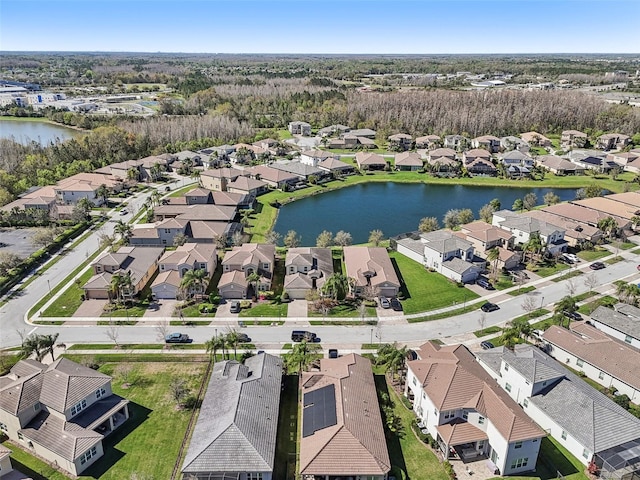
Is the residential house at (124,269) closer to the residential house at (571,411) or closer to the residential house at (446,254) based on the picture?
the residential house at (446,254)

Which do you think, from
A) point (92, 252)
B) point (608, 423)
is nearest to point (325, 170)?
point (92, 252)

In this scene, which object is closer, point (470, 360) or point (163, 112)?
point (470, 360)

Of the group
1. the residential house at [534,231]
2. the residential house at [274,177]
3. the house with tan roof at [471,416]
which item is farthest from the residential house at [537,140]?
the house with tan roof at [471,416]

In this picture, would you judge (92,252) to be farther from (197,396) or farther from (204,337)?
(197,396)

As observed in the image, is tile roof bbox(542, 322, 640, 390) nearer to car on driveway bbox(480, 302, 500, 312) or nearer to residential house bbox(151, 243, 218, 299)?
car on driveway bbox(480, 302, 500, 312)

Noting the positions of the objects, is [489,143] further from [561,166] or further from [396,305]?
[396,305]

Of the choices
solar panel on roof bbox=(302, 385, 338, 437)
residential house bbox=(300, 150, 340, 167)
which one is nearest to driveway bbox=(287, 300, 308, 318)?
solar panel on roof bbox=(302, 385, 338, 437)
